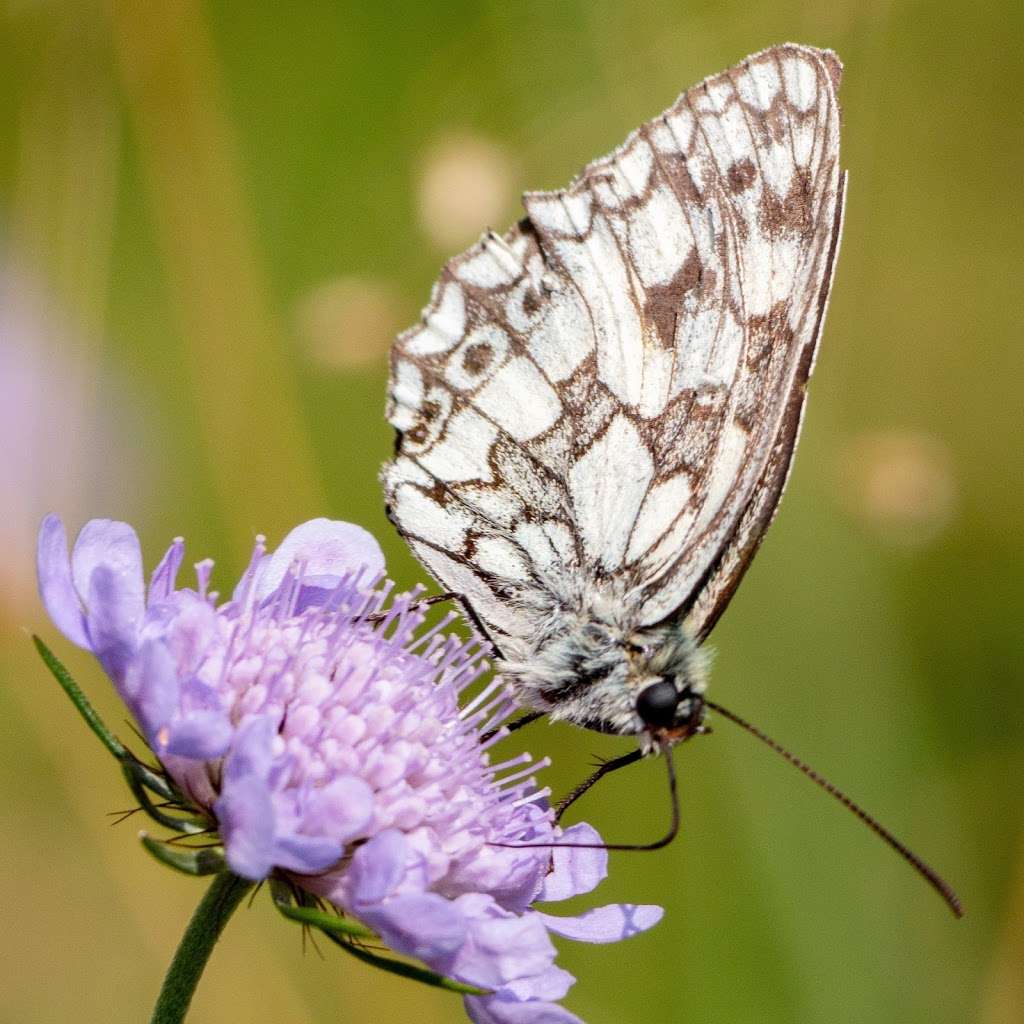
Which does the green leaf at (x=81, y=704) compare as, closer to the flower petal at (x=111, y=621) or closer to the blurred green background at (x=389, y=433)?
the flower petal at (x=111, y=621)

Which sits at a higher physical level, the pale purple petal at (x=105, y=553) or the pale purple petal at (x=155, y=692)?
the pale purple petal at (x=105, y=553)

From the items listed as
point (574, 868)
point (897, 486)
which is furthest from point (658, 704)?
point (897, 486)

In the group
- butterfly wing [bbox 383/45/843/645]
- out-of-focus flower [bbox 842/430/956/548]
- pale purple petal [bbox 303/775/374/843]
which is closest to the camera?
pale purple petal [bbox 303/775/374/843]

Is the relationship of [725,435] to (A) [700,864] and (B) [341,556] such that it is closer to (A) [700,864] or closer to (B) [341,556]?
(B) [341,556]

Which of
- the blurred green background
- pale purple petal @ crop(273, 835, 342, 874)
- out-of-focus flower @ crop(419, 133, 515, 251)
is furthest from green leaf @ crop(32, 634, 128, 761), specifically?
out-of-focus flower @ crop(419, 133, 515, 251)

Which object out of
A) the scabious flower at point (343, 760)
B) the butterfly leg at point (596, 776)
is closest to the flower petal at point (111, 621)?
the scabious flower at point (343, 760)

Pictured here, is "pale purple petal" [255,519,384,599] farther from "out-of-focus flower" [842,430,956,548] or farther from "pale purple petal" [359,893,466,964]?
"out-of-focus flower" [842,430,956,548]
